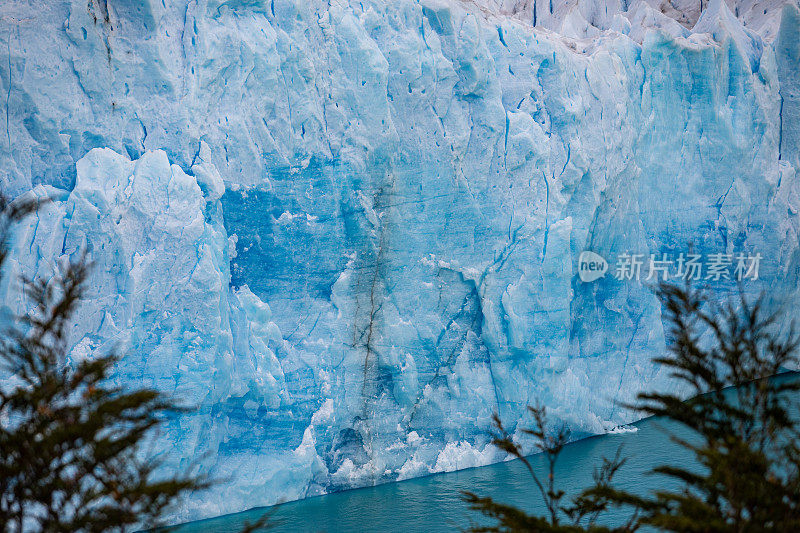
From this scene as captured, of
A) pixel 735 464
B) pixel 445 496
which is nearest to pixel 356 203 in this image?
pixel 445 496

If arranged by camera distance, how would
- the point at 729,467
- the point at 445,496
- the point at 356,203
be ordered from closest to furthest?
1. the point at 729,467
2. the point at 445,496
3. the point at 356,203

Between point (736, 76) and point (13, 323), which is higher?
point (736, 76)

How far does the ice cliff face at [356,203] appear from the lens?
7.91 metres

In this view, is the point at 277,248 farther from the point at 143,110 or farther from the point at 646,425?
the point at 646,425

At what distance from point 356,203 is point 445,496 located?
13.5 feet

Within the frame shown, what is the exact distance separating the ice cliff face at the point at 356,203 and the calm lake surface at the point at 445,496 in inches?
13.0

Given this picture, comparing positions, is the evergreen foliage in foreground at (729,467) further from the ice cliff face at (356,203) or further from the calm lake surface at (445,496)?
the ice cliff face at (356,203)

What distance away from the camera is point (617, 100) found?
11797 millimetres

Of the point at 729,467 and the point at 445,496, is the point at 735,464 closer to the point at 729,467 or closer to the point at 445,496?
the point at 729,467

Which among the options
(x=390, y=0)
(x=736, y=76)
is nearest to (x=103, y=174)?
(x=390, y=0)

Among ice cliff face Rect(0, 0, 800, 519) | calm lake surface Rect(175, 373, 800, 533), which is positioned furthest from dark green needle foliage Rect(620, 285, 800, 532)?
ice cliff face Rect(0, 0, 800, 519)

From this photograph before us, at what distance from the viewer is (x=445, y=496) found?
349 inches

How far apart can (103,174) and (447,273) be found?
494 centimetres

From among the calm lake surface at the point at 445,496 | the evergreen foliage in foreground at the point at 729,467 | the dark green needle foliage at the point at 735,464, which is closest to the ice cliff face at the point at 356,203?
the calm lake surface at the point at 445,496
